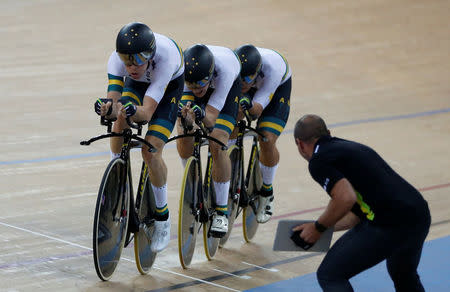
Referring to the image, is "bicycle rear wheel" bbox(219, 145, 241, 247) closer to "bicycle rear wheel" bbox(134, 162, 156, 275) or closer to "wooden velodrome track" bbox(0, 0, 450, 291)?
"wooden velodrome track" bbox(0, 0, 450, 291)

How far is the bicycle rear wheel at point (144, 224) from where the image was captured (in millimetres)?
4305

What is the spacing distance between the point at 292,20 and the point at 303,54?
4.43 ft

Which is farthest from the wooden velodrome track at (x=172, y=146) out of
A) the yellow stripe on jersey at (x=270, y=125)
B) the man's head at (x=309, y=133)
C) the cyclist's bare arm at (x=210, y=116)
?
the man's head at (x=309, y=133)

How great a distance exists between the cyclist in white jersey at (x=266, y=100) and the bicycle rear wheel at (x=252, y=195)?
0.14 feet

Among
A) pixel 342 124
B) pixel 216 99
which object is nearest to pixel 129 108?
pixel 216 99

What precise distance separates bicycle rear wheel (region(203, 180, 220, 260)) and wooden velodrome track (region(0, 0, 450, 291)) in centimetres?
7

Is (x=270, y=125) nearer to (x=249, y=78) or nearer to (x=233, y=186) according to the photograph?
(x=249, y=78)

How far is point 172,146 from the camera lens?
7.72m

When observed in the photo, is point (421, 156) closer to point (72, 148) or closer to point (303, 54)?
point (72, 148)

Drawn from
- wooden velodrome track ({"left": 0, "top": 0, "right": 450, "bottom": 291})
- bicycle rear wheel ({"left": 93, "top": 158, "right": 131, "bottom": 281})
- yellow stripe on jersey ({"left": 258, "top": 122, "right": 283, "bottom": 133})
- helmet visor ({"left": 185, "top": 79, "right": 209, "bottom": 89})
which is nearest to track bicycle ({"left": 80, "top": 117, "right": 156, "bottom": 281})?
bicycle rear wheel ({"left": 93, "top": 158, "right": 131, "bottom": 281})

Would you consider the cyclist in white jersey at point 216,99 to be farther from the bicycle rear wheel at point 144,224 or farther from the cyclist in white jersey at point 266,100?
the bicycle rear wheel at point 144,224

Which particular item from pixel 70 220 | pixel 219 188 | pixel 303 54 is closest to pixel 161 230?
pixel 219 188

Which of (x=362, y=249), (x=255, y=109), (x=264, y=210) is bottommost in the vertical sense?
(x=264, y=210)

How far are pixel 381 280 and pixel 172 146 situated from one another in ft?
12.2
